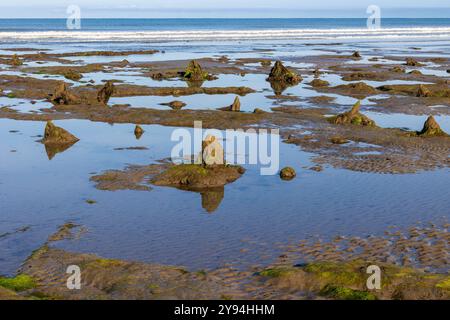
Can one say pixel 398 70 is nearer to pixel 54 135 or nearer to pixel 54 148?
pixel 54 135

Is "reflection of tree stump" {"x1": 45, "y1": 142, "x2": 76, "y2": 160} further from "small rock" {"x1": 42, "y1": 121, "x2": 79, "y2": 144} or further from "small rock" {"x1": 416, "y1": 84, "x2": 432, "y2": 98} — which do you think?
"small rock" {"x1": 416, "y1": 84, "x2": 432, "y2": 98}

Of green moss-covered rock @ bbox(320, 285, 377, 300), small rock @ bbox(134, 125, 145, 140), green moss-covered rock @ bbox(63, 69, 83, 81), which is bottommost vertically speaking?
green moss-covered rock @ bbox(320, 285, 377, 300)

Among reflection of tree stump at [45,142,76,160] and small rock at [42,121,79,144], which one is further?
small rock at [42,121,79,144]

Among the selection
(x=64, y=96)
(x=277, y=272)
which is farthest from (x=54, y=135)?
(x=277, y=272)

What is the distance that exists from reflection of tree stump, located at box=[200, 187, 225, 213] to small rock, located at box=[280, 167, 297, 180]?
2.91 m

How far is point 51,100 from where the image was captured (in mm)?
45000

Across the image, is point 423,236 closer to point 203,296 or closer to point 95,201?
point 203,296

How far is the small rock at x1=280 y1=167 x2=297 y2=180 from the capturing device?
81.9 feet

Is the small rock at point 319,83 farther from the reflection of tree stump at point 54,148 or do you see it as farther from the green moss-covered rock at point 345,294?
the green moss-covered rock at point 345,294

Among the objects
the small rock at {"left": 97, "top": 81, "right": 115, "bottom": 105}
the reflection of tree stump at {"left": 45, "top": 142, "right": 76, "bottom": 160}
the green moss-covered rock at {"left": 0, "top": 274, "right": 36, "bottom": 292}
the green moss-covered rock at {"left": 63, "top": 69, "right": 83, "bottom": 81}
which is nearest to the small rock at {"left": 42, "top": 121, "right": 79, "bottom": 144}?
the reflection of tree stump at {"left": 45, "top": 142, "right": 76, "bottom": 160}

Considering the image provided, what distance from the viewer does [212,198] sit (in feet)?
73.5

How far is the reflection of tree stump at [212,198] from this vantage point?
2136 cm

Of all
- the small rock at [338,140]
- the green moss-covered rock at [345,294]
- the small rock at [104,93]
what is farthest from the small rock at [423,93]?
the green moss-covered rock at [345,294]
